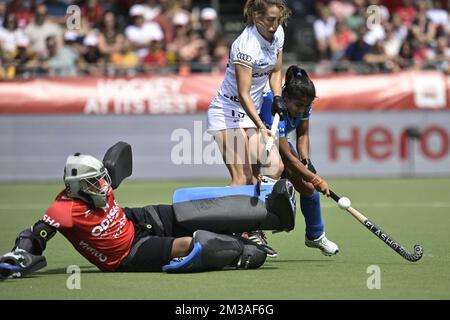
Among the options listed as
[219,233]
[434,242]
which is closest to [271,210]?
[219,233]

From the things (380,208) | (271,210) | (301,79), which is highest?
(301,79)

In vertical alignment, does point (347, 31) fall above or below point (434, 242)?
above

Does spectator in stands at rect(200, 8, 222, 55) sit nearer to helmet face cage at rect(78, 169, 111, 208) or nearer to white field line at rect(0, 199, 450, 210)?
white field line at rect(0, 199, 450, 210)

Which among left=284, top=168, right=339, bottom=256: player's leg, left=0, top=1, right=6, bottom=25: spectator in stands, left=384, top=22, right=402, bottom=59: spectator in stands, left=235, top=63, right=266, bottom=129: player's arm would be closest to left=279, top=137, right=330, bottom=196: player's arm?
left=284, top=168, right=339, bottom=256: player's leg

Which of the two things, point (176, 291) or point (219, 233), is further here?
point (219, 233)

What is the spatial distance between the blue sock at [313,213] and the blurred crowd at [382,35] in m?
9.98

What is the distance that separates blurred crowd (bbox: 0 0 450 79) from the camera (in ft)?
61.2

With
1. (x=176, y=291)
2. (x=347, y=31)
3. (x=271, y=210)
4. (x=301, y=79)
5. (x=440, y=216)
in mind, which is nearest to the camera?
(x=176, y=291)

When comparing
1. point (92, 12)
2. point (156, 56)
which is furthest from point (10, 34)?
point (156, 56)

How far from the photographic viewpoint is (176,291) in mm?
7090

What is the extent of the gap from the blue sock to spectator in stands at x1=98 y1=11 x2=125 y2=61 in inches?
422

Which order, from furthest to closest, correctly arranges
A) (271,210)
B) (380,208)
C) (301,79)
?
(380,208) < (301,79) < (271,210)

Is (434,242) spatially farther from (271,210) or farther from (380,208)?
(380,208)

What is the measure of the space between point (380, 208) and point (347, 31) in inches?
281
